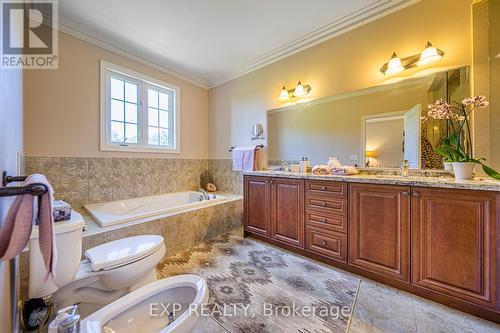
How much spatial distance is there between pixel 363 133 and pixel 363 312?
1.64 meters

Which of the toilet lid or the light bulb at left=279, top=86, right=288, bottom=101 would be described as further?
the light bulb at left=279, top=86, right=288, bottom=101

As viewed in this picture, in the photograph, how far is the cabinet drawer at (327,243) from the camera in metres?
1.88

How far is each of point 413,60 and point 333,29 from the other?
3.05ft

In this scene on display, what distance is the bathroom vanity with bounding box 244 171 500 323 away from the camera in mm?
1287

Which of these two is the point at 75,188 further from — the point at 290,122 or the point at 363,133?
the point at 363,133

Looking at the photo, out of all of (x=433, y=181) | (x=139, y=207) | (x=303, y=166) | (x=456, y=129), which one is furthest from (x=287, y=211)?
(x=139, y=207)

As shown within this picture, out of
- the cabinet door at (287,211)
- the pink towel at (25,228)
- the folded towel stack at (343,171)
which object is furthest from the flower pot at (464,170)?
the pink towel at (25,228)

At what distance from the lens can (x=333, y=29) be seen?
2.33 m

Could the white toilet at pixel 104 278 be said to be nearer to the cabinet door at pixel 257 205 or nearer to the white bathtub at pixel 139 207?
the white bathtub at pixel 139 207

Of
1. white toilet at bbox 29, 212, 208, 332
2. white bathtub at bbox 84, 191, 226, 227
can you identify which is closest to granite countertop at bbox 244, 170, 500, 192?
white toilet at bbox 29, 212, 208, 332

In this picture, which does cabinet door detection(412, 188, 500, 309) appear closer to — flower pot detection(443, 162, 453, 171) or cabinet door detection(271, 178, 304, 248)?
flower pot detection(443, 162, 453, 171)

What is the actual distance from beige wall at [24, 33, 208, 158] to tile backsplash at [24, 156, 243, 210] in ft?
0.42

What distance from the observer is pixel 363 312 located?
A: 55.5 inches

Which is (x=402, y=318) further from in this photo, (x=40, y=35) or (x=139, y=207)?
(x=40, y=35)
